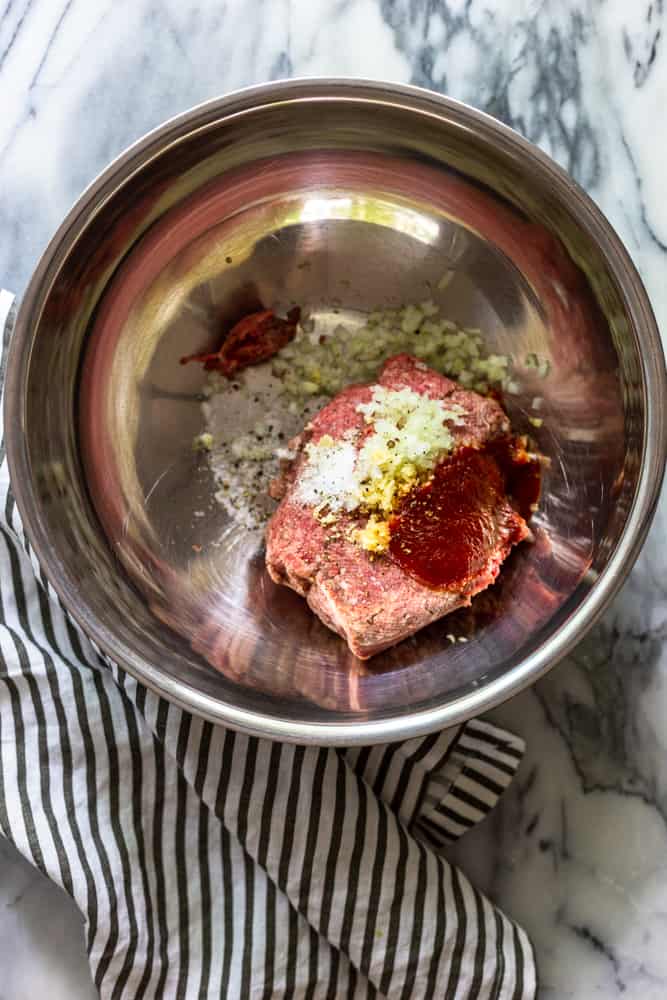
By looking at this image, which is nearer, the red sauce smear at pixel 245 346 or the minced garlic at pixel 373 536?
the minced garlic at pixel 373 536

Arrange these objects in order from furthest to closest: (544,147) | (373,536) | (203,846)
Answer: (544,147), (203,846), (373,536)

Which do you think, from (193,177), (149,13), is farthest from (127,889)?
(149,13)

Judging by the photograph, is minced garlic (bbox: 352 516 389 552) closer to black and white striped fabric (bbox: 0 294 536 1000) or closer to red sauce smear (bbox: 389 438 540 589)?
red sauce smear (bbox: 389 438 540 589)

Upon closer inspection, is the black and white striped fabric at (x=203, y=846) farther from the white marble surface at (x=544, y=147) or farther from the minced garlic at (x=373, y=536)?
the minced garlic at (x=373, y=536)

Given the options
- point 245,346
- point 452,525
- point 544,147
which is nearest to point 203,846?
point 452,525

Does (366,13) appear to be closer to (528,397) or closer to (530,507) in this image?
(528,397)

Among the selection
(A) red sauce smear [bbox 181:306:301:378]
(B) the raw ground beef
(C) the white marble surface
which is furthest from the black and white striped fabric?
(A) red sauce smear [bbox 181:306:301:378]

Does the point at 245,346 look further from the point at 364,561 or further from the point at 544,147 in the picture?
the point at 544,147

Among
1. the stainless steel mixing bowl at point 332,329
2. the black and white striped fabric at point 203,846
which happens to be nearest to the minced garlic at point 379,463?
the stainless steel mixing bowl at point 332,329
